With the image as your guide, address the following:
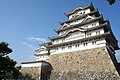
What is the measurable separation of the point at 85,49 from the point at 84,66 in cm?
281

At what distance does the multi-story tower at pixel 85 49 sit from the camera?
2047 centimetres

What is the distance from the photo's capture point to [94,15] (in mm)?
27109

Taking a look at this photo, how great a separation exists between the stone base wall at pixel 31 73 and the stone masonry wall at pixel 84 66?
2.39 meters

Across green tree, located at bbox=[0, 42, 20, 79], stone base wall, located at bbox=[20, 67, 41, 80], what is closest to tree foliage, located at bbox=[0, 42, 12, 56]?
green tree, located at bbox=[0, 42, 20, 79]

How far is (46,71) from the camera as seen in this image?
26328mm


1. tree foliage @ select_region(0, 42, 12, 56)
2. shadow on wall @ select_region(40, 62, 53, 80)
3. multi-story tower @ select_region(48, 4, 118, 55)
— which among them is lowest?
shadow on wall @ select_region(40, 62, 53, 80)

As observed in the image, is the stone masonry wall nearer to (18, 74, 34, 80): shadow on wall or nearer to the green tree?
(18, 74, 34, 80): shadow on wall

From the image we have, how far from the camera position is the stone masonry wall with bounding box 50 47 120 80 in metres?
19.6

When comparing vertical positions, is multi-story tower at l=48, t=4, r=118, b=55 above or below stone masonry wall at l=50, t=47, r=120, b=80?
above

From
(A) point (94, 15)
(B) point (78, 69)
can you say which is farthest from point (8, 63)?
(A) point (94, 15)

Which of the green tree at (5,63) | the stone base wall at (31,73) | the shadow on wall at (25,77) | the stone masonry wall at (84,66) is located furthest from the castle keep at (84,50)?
the green tree at (5,63)

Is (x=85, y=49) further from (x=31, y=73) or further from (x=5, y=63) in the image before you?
(x=5, y=63)

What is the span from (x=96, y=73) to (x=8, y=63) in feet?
38.8

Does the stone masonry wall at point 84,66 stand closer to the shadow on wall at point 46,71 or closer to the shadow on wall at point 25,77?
the shadow on wall at point 46,71
